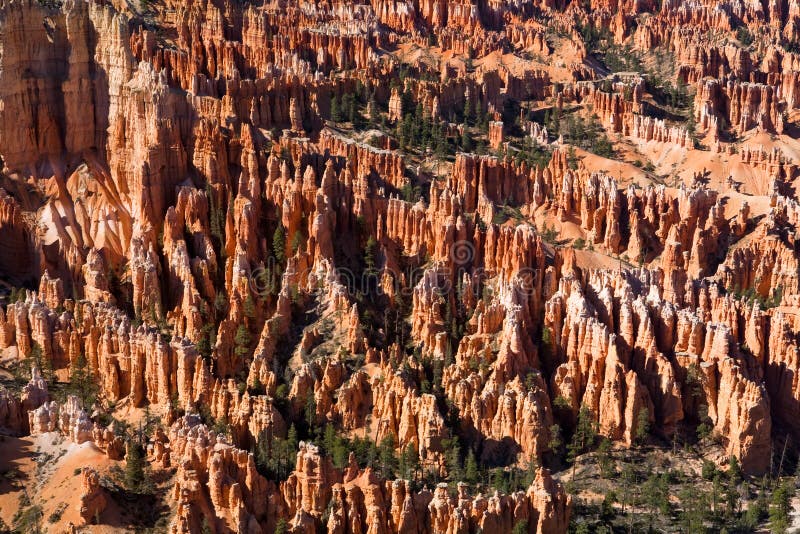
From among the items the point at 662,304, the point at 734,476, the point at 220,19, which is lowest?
the point at 734,476

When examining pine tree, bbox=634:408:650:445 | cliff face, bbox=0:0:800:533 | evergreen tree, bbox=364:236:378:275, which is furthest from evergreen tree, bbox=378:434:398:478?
evergreen tree, bbox=364:236:378:275

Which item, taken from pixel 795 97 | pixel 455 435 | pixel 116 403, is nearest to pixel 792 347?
pixel 455 435

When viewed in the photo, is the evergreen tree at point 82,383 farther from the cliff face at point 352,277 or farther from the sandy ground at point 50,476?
the sandy ground at point 50,476

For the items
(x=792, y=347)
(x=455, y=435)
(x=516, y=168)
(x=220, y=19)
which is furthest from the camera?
(x=220, y=19)

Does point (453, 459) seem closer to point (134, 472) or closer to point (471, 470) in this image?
point (471, 470)

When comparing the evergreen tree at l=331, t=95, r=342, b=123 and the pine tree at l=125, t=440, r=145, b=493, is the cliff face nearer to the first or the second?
the evergreen tree at l=331, t=95, r=342, b=123

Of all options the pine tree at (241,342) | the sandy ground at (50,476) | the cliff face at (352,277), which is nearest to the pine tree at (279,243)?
the cliff face at (352,277)

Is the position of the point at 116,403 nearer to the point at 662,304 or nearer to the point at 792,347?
the point at 662,304

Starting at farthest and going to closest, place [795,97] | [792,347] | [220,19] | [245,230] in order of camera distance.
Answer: [795,97] → [220,19] → [245,230] → [792,347]

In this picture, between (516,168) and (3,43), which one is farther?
(516,168)
